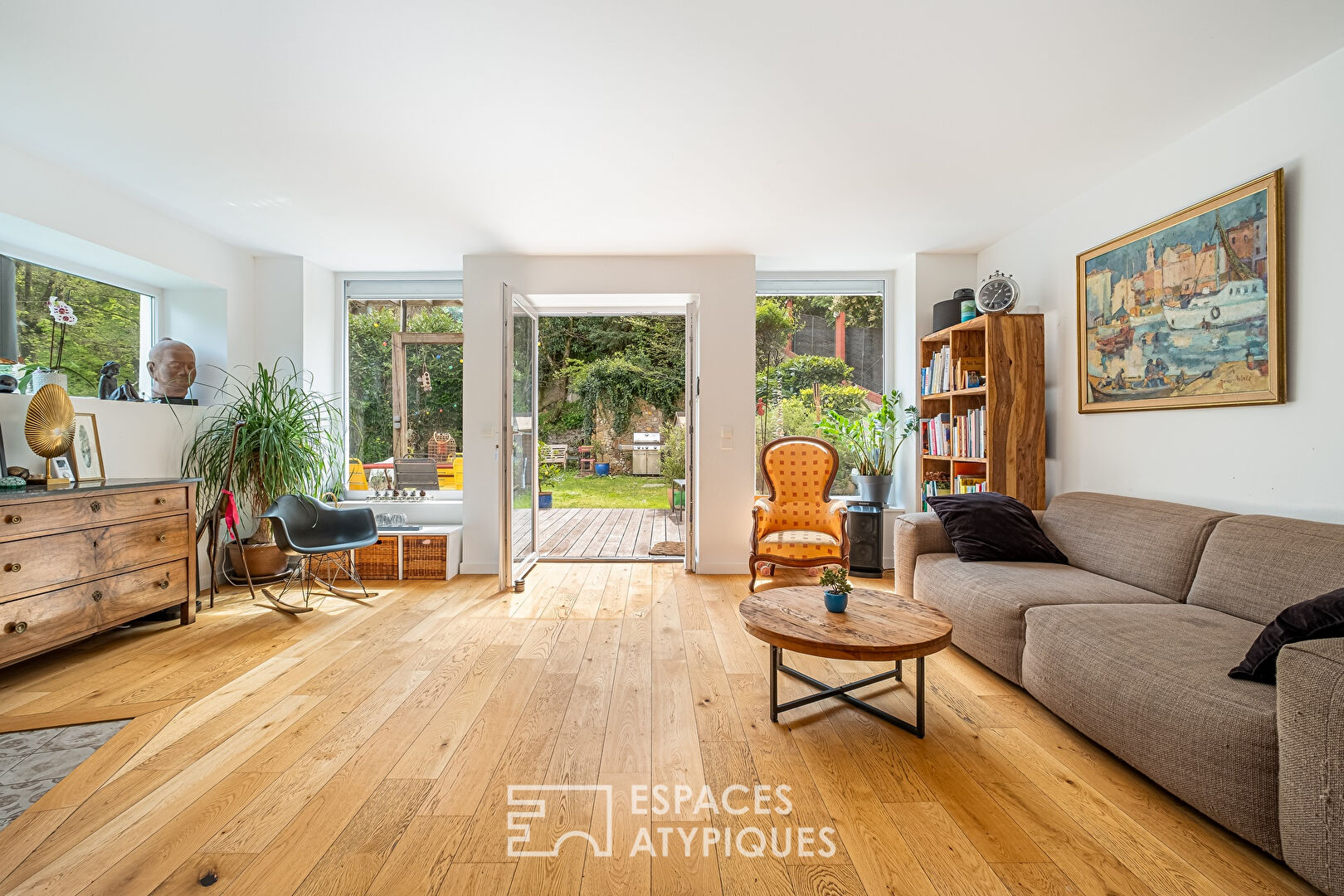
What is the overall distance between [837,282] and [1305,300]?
3.24 meters

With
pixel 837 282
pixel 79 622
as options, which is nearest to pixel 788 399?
pixel 837 282

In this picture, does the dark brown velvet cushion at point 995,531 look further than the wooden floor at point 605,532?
No

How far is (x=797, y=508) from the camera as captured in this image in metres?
4.55

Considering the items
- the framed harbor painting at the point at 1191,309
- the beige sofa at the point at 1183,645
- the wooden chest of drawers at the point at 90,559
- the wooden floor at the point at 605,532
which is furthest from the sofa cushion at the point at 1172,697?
the wooden chest of drawers at the point at 90,559

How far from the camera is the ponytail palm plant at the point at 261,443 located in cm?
431

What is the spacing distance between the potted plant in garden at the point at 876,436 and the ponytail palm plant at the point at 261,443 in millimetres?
4134

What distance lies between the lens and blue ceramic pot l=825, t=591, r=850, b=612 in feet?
8.04

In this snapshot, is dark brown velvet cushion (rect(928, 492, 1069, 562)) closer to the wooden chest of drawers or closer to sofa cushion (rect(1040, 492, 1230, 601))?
sofa cushion (rect(1040, 492, 1230, 601))

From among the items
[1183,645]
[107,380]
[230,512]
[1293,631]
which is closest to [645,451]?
[230,512]

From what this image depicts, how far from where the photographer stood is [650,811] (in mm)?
1761

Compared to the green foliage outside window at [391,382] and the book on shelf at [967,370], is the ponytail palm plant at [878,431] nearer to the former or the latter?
the book on shelf at [967,370]

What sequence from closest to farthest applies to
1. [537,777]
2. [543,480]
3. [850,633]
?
[537,777], [850,633], [543,480]

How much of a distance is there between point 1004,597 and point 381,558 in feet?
13.9

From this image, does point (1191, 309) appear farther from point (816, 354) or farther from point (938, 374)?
point (816, 354)
